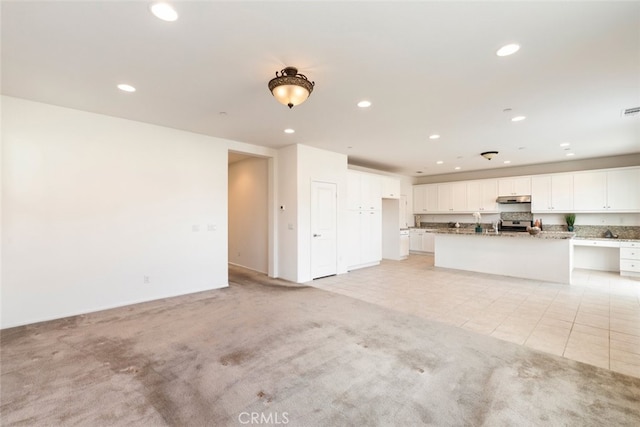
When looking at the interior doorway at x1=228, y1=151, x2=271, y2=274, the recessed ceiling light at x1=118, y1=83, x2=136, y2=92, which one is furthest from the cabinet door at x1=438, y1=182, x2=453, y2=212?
the recessed ceiling light at x1=118, y1=83, x2=136, y2=92

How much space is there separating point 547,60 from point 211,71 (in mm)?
3244

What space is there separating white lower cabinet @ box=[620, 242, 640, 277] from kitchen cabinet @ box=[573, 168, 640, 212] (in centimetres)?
97

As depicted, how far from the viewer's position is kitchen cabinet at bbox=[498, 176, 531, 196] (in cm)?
772

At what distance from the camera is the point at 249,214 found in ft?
22.4

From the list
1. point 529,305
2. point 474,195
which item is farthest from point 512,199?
point 529,305

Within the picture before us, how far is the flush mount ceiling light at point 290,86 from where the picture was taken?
8.58 ft

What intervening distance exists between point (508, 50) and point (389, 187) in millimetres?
5691

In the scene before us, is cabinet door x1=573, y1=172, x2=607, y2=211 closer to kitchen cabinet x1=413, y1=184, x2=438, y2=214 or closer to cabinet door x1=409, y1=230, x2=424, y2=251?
kitchen cabinet x1=413, y1=184, x2=438, y2=214

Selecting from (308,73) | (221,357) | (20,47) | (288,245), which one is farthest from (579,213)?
(20,47)

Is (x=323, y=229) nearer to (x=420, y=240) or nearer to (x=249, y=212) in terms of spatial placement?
(x=249, y=212)

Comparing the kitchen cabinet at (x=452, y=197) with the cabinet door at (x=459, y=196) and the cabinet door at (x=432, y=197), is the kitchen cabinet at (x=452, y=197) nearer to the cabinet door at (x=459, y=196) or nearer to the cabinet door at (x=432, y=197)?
the cabinet door at (x=459, y=196)

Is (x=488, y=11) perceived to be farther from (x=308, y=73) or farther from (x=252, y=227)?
(x=252, y=227)

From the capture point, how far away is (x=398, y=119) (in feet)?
13.7

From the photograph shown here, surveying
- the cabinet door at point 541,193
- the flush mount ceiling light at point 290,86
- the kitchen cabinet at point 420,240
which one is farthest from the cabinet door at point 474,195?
the flush mount ceiling light at point 290,86
